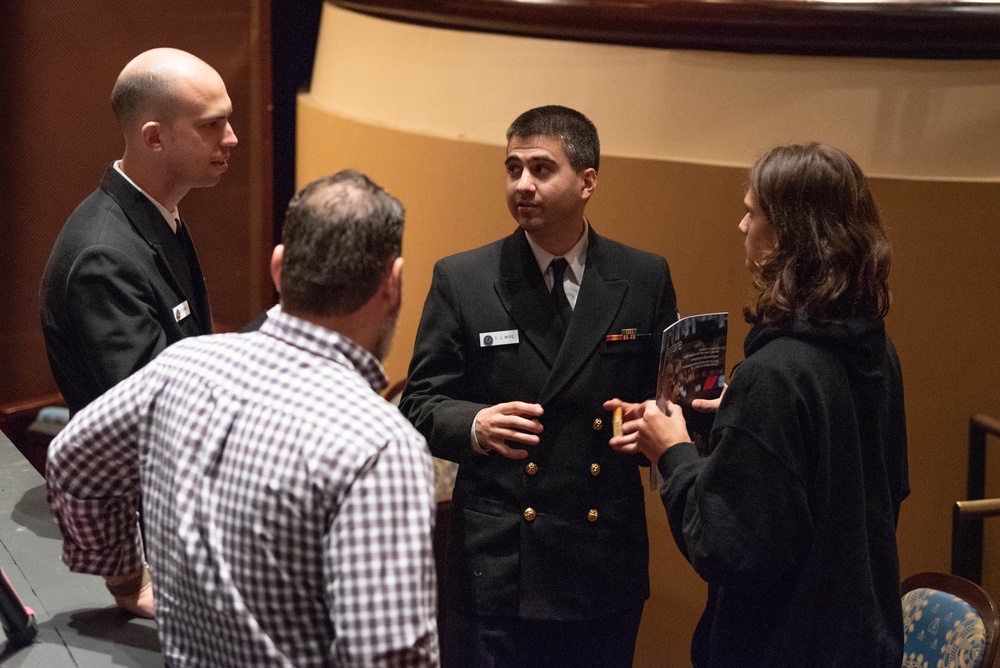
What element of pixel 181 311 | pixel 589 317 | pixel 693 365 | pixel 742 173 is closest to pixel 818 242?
pixel 693 365

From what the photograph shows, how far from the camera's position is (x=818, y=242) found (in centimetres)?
179

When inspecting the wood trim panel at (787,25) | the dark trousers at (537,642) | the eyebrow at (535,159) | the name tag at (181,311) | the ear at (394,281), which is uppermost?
the wood trim panel at (787,25)

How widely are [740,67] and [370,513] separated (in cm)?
259

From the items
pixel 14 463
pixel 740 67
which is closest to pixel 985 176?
pixel 740 67

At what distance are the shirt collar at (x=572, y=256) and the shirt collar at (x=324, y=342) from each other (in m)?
1.00

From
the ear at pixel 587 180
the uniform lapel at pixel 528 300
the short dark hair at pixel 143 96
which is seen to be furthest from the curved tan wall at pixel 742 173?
the short dark hair at pixel 143 96

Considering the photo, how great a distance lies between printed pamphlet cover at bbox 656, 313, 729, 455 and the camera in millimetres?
2086

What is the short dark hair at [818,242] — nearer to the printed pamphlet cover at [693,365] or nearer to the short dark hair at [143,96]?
the printed pamphlet cover at [693,365]

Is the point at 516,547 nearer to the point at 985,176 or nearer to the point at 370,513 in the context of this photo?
the point at 370,513

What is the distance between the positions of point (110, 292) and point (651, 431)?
1104 mm

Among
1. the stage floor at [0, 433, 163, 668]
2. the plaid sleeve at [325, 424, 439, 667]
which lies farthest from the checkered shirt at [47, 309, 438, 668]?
the stage floor at [0, 433, 163, 668]

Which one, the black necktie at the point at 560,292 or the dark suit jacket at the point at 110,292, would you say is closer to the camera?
the dark suit jacket at the point at 110,292

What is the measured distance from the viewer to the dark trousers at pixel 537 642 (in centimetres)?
229

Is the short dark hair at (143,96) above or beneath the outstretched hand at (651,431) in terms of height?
above
